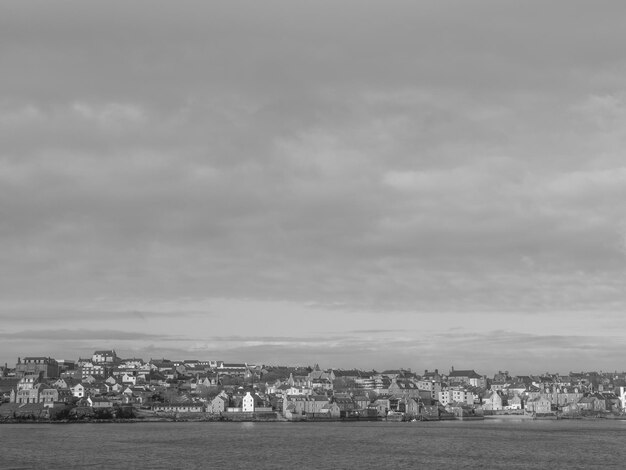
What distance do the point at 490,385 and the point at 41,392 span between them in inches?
4050

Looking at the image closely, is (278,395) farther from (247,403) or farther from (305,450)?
(305,450)

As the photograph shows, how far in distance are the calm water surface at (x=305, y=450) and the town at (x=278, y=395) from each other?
40.2 metres

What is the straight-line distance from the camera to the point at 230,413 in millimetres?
130000

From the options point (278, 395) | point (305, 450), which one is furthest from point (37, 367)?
point (305, 450)

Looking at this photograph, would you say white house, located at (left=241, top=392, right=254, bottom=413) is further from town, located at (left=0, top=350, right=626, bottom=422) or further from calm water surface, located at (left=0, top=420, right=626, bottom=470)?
calm water surface, located at (left=0, top=420, right=626, bottom=470)

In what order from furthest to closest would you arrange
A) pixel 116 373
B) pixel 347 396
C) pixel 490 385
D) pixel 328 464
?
pixel 490 385 < pixel 116 373 < pixel 347 396 < pixel 328 464

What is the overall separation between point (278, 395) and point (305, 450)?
263 ft

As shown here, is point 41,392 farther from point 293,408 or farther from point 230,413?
point 293,408

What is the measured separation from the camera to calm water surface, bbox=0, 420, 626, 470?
54875 mm

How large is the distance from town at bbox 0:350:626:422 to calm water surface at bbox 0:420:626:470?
40184 mm

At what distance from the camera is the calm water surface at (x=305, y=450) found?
180 ft

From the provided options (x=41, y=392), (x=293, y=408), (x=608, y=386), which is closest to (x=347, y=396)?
(x=293, y=408)

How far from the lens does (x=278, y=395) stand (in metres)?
145

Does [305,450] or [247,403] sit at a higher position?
[305,450]
